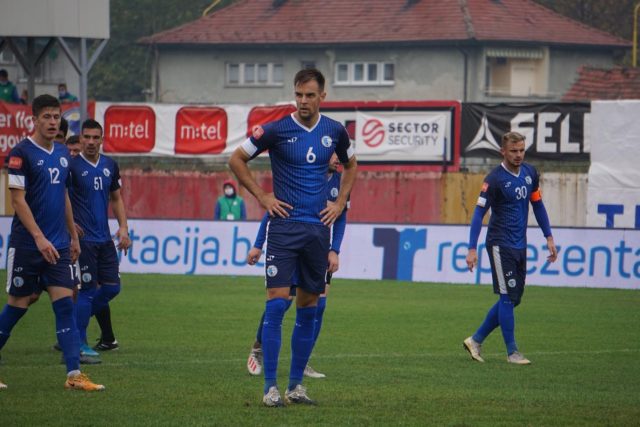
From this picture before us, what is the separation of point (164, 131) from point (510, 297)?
63.2 feet

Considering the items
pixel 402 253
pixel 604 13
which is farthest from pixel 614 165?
pixel 604 13

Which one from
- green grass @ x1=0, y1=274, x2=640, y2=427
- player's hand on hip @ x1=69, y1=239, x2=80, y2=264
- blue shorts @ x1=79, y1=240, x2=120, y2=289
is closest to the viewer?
green grass @ x1=0, y1=274, x2=640, y2=427

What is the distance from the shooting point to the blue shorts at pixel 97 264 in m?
12.3

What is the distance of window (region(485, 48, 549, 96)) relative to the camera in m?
54.2

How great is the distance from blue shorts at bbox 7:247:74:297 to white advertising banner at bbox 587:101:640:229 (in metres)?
18.2

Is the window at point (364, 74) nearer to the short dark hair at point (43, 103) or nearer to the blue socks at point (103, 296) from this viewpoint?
the blue socks at point (103, 296)

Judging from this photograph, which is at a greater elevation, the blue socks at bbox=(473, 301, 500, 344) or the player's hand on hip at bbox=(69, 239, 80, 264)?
the player's hand on hip at bbox=(69, 239, 80, 264)

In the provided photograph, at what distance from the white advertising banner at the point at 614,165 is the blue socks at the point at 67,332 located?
1822cm

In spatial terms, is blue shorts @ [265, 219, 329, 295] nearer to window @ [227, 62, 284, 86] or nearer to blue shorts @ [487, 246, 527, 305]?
blue shorts @ [487, 246, 527, 305]

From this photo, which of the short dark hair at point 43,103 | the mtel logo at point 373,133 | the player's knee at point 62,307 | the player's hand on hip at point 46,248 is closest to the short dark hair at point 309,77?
the short dark hair at point 43,103

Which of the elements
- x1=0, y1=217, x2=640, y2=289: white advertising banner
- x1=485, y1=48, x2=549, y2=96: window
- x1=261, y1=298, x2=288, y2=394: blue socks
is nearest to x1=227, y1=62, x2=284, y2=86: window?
x1=485, y1=48, x2=549, y2=96: window

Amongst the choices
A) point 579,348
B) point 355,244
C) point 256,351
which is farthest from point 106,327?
point 355,244

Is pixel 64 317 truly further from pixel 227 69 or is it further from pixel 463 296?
pixel 227 69

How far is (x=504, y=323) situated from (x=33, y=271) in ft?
15.9
